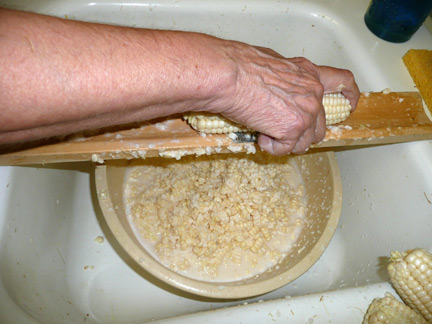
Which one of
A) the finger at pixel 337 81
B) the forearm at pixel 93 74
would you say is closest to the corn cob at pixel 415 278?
the finger at pixel 337 81

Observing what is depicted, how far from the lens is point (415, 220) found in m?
0.97

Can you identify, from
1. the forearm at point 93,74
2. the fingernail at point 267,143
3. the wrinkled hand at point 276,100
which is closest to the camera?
the forearm at point 93,74

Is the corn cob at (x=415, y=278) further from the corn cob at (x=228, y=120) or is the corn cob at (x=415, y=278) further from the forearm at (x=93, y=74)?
the forearm at (x=93, y=74)

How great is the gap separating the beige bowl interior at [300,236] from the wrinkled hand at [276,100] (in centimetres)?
29

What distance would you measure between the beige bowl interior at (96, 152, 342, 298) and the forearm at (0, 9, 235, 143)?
1.29 feet

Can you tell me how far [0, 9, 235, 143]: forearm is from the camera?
0.48 metres

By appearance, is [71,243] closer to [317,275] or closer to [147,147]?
[147,147]

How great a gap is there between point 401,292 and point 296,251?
309 mm

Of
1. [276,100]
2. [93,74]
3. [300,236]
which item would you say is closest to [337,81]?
[276,100]

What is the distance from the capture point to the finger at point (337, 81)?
88 cm

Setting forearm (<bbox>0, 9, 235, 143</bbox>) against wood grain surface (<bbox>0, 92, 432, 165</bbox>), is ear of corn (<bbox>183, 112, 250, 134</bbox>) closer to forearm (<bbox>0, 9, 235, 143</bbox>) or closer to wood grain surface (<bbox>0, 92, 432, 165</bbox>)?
wood grain surface (<bbox>0, 92, 432, 165</bbox>)

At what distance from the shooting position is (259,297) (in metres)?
1.13

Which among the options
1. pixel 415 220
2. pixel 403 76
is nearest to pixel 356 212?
pixel 415 220

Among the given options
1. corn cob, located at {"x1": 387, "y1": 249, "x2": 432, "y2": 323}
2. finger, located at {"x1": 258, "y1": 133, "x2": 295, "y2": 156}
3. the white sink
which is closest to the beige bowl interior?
the white sink
